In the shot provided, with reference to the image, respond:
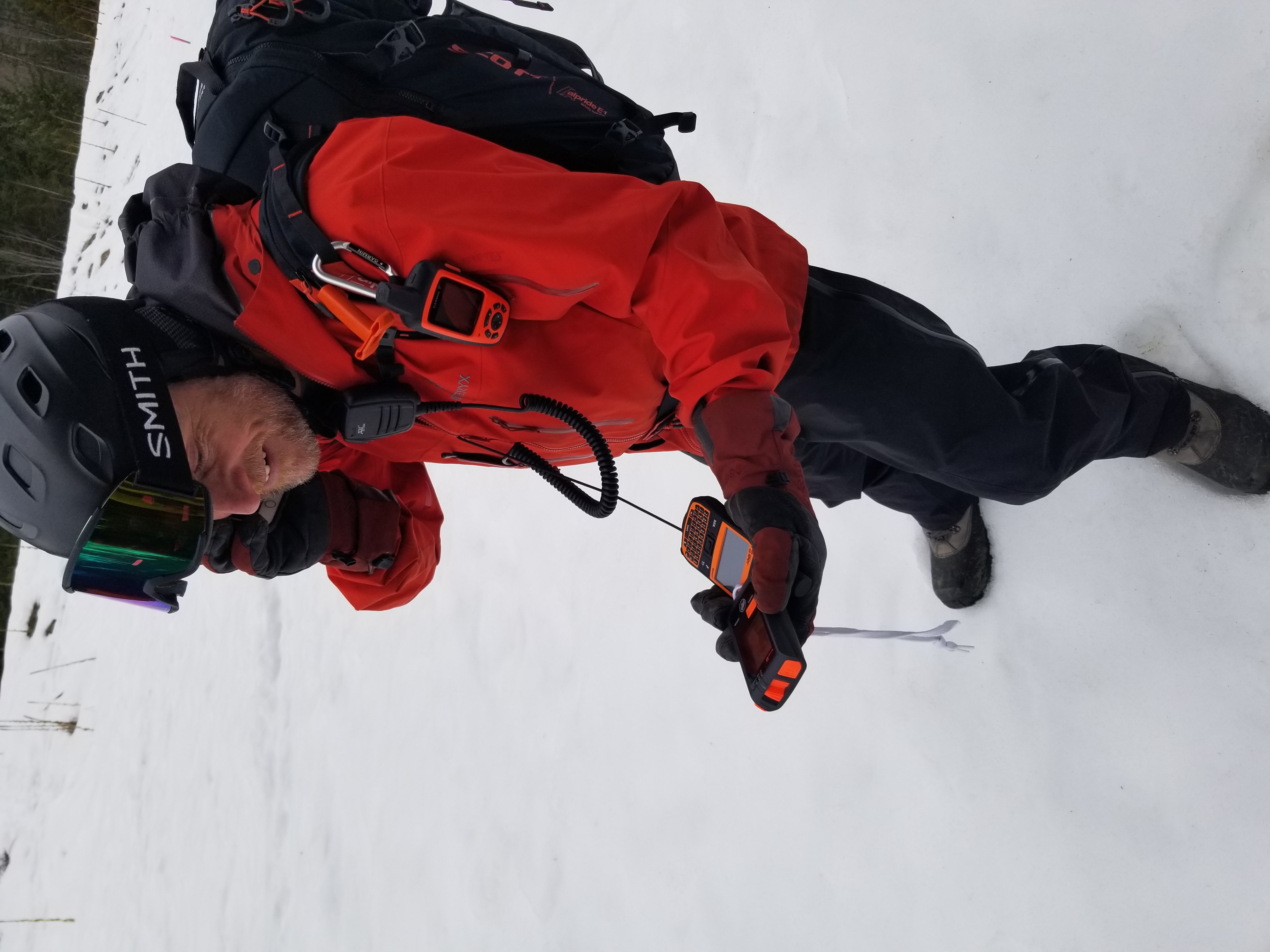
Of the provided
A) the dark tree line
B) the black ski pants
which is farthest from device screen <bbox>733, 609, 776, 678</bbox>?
the dark tree line

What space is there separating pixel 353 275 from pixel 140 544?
588mm

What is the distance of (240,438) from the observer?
4.55 feet

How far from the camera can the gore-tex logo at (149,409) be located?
1254 millimetres

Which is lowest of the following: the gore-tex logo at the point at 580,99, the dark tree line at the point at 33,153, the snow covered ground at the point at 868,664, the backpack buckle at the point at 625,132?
the dark tree line at the point at 33,153

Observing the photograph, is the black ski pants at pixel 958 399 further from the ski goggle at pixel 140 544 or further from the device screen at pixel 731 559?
the ski goggle at pixel 140 544

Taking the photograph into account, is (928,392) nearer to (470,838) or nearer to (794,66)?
(794,66)

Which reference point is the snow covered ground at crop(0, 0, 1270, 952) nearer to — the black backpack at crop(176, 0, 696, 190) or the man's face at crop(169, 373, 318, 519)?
the black backpack at crop(176, 0, 696, 190)

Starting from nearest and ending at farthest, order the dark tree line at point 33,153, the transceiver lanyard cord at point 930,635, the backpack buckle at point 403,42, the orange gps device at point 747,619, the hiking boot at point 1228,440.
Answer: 1. the orange gps device at point 747,619
2. the backpack buckle at point 403,42
3. the hiking boot at point 1228,440
4. the transceiver lanyard cord at point 930,635
5. the dark tree line at point 33,153

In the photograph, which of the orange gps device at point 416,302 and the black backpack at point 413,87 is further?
the black backpack at point 413,87

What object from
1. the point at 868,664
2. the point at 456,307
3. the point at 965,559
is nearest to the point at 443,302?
the point at 456,307

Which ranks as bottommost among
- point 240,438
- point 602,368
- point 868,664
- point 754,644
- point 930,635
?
point 868,664

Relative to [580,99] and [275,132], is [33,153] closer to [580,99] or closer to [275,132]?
[275,132]

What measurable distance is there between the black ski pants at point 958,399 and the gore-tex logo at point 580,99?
0.48 m

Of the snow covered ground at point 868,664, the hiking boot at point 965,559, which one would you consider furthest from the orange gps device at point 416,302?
the snow covered ground at point 868,664
